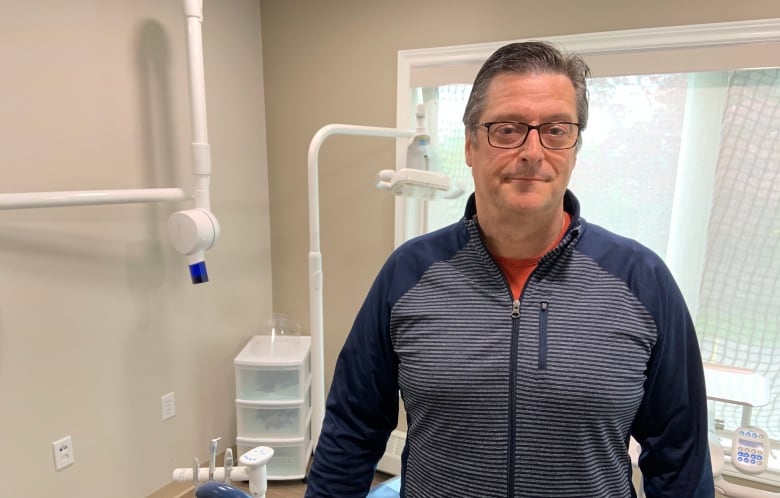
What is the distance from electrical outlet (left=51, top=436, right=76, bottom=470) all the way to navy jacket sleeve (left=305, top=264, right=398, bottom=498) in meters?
1.23

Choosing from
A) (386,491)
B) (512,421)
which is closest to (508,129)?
(512,421)

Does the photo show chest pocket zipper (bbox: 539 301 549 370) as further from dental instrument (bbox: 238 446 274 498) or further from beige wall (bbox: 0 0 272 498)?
beige wall (bbox: 0 0 272 498)

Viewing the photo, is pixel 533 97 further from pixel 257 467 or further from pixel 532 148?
pixel 257 467

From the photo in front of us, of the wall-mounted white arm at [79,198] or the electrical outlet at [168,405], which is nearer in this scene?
the wall-mounted white arm at [79,198]

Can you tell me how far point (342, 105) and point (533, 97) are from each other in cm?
158

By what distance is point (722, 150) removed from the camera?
174 cm

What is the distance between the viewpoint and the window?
5.54ft

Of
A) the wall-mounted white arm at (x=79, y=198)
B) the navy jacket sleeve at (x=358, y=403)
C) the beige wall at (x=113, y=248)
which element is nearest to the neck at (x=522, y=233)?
the navy jacket sleeve at (x=358, y=403)

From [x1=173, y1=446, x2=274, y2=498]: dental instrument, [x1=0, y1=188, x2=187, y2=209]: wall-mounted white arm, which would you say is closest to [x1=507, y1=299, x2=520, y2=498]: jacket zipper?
[x1=173, y1=446, x2=274, y2=498]: dental instrument

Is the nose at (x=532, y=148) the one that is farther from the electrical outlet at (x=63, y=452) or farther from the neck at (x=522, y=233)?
the electrical outlet at (x=63, y=452)

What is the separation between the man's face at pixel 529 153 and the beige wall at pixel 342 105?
1.19 m

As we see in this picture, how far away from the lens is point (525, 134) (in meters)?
0.85

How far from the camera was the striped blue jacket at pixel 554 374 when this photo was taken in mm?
834

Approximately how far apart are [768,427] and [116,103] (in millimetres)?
2630
